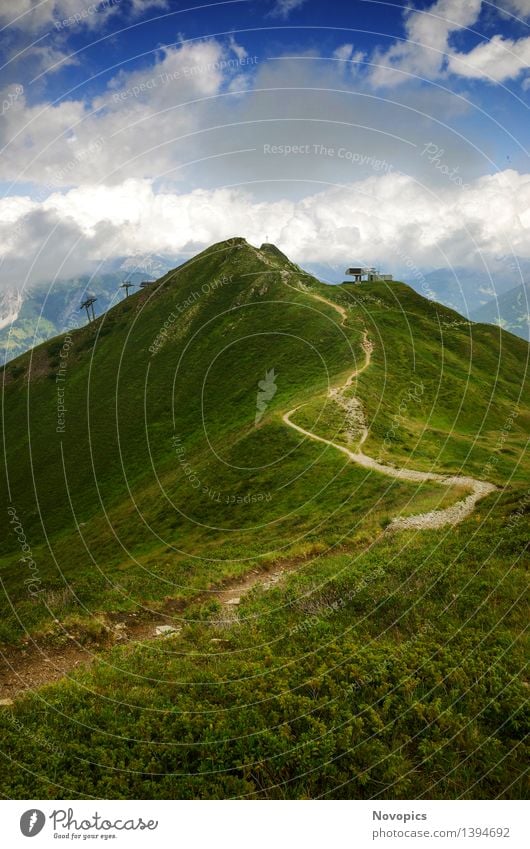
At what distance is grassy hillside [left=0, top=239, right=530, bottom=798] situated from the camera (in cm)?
1003

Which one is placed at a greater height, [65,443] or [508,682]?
[65,443]

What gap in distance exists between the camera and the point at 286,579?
22.9m

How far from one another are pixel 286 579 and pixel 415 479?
2314 centimetres

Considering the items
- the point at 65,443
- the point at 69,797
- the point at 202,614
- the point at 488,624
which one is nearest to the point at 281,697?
the point at 69,797

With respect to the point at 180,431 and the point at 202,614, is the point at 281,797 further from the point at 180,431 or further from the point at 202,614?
the point at 180,431

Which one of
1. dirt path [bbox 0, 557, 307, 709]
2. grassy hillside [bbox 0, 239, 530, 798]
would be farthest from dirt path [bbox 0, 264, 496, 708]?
grassy hillside [bbox 0, 239, 530, 798]

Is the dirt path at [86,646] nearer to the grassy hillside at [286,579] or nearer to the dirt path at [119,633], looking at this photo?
the dirt path at [119,633]

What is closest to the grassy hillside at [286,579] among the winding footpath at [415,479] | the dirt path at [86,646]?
the dirt path at [86,646]

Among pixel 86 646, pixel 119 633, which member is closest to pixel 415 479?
pixel 119 633

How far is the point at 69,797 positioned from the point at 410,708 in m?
7.92

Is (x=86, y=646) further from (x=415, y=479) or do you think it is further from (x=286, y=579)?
(x=415, y=479)

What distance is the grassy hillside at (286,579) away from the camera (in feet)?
32.9

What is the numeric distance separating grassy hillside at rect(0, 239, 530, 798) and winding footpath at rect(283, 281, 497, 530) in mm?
1305
